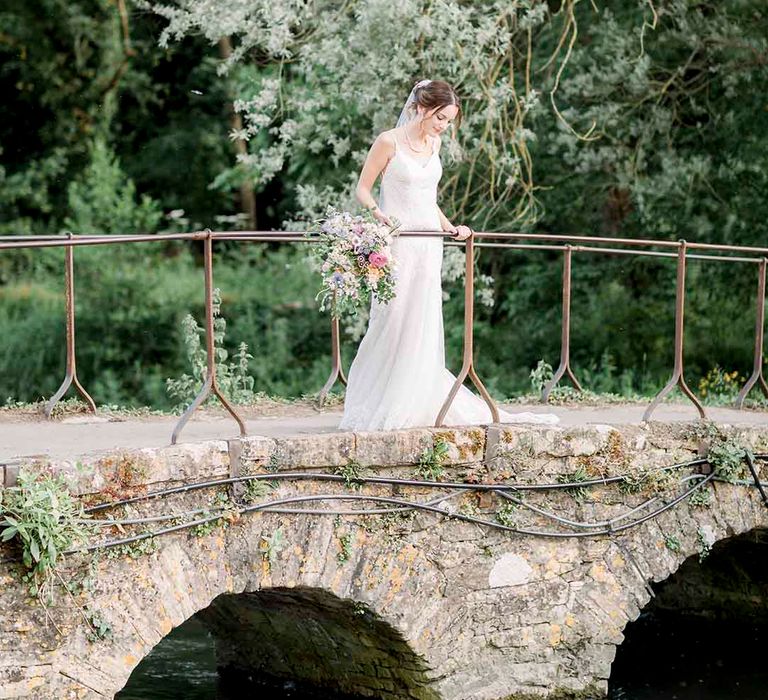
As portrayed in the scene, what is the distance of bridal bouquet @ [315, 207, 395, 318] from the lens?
677cm

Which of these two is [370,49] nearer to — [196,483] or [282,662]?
[282,662]

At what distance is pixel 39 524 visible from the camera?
5633mm

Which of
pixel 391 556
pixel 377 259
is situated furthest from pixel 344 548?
pixel 377 259

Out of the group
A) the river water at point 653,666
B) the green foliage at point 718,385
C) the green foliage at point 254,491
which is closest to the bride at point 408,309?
the green foliage at point 254,491

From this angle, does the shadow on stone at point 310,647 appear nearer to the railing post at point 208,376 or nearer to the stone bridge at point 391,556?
the stone bridge at point 391,556

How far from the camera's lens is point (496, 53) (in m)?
11.8

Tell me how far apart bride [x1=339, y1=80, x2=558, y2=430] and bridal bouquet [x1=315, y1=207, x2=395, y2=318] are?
39 cm

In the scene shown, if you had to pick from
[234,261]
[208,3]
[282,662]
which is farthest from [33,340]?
[282,662]

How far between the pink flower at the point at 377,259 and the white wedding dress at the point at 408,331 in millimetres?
448

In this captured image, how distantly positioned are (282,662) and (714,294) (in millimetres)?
7857

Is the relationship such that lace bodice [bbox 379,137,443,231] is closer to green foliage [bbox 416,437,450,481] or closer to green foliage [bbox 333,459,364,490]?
green foliage [bbox 416,437,450,481]

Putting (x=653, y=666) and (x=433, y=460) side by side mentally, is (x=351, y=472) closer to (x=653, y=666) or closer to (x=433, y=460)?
(x=433, y=460)

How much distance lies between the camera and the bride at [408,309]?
7.28m

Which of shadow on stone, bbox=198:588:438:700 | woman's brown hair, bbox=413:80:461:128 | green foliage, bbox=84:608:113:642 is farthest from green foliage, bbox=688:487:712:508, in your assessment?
green foliage, bbox=84:608:113:642
